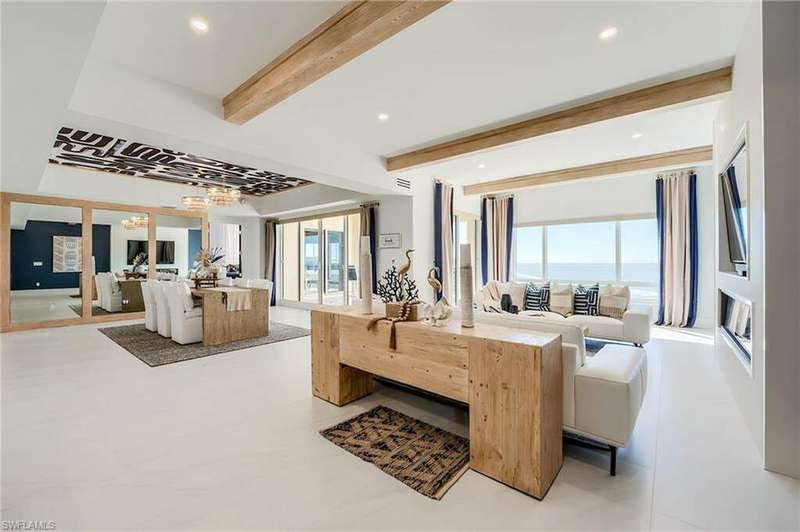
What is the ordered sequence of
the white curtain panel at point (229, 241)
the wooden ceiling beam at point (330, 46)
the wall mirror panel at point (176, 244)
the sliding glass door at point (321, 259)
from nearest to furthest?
the wooden ceiling beam at point (330, 46) < the wall mirror panel at point (176, 244) < the sliding glass door at point (321, 259) < the white curtain panel at point (229, 241)

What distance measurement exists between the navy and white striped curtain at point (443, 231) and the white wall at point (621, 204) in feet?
6.69

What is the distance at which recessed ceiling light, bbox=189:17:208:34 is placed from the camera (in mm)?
2423

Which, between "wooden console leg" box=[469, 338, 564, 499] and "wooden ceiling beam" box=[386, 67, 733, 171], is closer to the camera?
"wooden console leg" box=[469, 338, 564, 499]

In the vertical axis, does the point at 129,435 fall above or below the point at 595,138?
below

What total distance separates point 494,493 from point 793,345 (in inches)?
75.1

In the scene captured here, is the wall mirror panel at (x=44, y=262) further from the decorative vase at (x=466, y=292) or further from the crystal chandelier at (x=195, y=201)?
the decorative vase at (x=466, y=292)

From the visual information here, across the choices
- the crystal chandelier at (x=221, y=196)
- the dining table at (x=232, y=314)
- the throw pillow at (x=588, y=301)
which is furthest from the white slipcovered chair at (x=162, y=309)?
the throw pillow at (x=588, y=301)

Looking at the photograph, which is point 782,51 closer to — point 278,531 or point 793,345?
point 793,345

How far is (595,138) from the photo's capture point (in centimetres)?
479

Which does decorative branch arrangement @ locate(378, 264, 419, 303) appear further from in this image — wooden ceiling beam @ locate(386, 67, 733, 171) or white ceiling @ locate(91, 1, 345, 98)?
wooden ceiling beam @ locate(386, 67, 733, 171)

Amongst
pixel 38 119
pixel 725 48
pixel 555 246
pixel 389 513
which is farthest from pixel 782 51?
pixel 555 246

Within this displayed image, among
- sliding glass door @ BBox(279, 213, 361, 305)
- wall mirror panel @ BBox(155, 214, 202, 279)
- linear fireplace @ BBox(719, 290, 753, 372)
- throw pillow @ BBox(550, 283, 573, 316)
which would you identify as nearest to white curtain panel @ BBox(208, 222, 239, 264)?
sliding glass door @ BBox(279, 213, 361, 305)

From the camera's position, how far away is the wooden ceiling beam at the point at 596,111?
313 cm

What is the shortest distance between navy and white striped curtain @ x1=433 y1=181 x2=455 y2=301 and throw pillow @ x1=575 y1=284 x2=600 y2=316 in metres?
2.32
